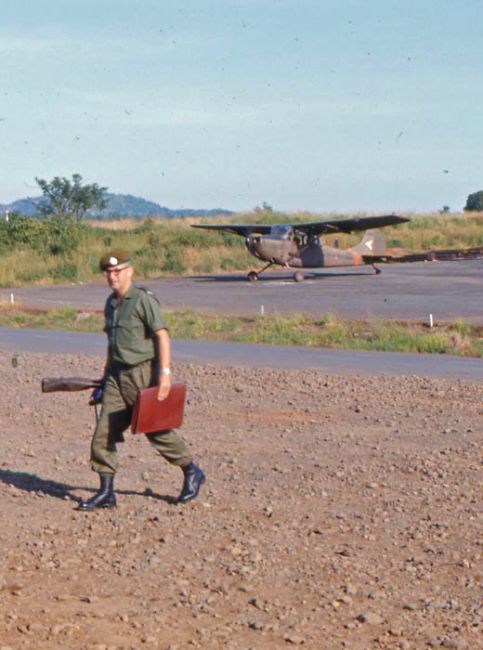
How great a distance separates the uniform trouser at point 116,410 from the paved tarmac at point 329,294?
19688 millimetres

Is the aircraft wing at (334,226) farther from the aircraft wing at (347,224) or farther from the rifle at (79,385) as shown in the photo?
the rifle at (79,385)

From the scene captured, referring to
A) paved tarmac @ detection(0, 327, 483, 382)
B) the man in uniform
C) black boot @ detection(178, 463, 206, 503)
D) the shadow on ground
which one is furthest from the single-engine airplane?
the man in uniform

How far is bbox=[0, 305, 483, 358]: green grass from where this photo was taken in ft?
74.2

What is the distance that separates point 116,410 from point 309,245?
127 feet

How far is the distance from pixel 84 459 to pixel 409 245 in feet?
205

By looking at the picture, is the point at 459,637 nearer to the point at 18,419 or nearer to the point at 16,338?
the point at 18,419

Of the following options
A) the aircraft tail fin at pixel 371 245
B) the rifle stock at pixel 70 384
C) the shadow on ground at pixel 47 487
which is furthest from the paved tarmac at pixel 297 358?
the aircraft tail fin at pixel 371 245

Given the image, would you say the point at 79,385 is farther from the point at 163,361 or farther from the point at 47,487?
the point at 47,487

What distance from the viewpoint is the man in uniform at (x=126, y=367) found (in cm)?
879

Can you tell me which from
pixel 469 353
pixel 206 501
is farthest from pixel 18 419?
pixel 469 353

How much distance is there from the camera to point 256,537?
830 centimetres

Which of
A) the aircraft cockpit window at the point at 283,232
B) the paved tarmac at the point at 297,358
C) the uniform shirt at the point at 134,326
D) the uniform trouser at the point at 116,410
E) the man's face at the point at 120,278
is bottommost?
the paved tarmac at the point at 297,358

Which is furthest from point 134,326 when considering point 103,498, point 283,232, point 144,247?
point 144,247

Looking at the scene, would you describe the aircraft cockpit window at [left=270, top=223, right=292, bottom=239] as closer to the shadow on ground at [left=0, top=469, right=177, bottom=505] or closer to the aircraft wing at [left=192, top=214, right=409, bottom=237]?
the aircraft wing at [left=192, top=214, right=409, bottom=237]
